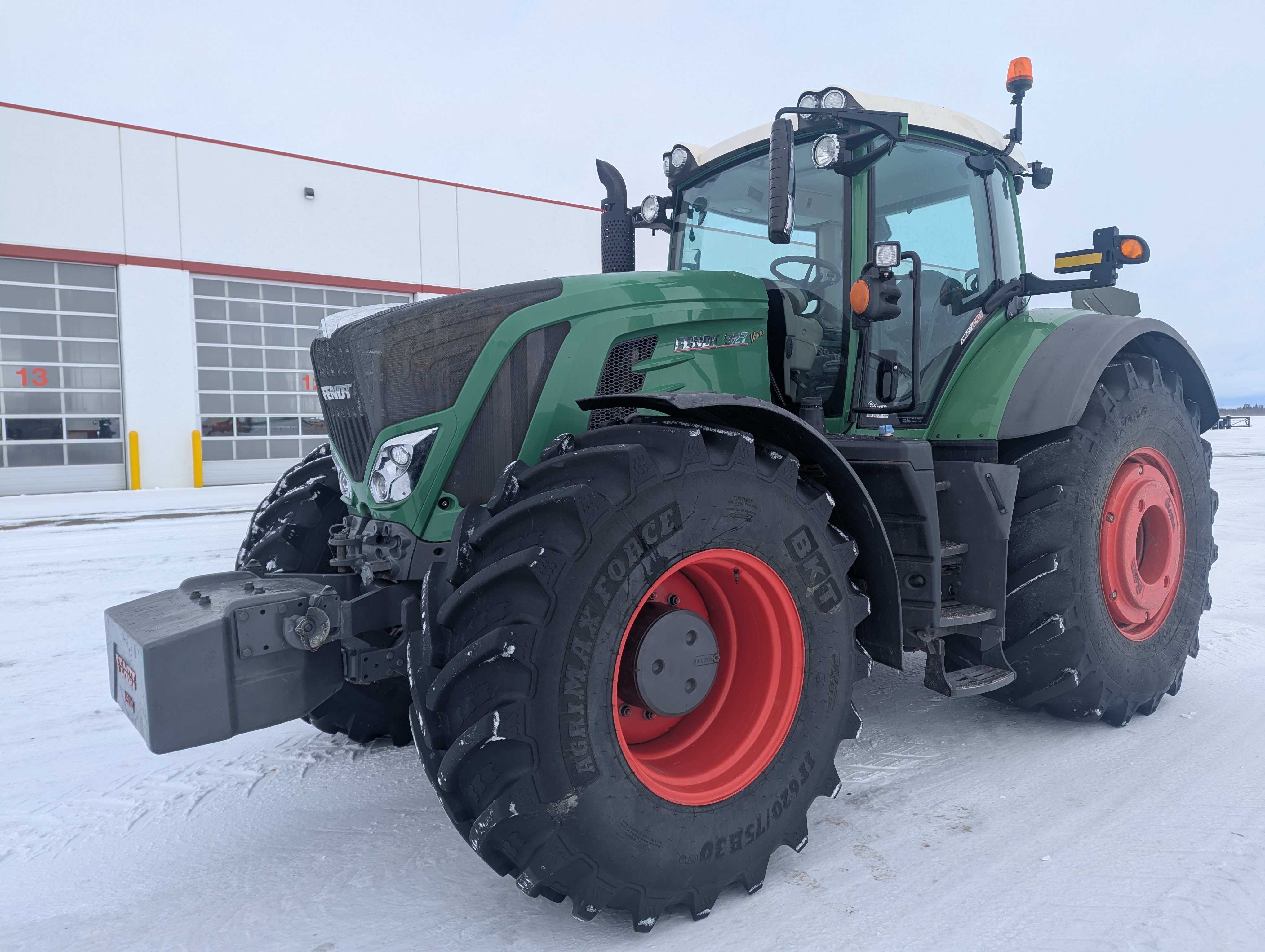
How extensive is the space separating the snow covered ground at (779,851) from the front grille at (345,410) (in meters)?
1.15

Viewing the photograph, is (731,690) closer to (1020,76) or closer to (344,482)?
(344,482)

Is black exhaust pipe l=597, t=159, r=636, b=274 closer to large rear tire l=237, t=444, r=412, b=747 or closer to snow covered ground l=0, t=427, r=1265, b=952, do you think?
large rear tire l=237, t=444, r=412, b=747

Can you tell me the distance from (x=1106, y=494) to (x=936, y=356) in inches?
33.7

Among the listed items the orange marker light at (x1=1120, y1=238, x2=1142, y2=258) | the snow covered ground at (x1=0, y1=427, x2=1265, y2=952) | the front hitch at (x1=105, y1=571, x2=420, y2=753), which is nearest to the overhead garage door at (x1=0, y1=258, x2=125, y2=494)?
the snow covered ground at (x1=0, y1=427, x2=1265, y2=952)

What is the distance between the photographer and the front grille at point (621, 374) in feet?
8.84

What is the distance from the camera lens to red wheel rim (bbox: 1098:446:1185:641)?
3457 mm

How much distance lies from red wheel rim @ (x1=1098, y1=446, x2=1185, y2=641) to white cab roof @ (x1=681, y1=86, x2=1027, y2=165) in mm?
1480

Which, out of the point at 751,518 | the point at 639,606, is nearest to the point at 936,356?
the point at 751,518

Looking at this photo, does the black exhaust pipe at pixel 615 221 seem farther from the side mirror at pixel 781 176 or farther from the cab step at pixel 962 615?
the cab step at pixel 962 615

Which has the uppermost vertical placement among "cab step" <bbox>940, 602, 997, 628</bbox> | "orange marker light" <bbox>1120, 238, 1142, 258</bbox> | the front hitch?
"orange marker light" <bbox>1120, 238, 1142, 258</bbox>

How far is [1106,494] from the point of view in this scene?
3.40 m

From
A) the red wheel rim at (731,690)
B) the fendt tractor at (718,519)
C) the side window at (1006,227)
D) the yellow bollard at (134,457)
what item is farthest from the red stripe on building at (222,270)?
the red wheel rim at (731,690)

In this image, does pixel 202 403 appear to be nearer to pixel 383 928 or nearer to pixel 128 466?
pixel 128 466

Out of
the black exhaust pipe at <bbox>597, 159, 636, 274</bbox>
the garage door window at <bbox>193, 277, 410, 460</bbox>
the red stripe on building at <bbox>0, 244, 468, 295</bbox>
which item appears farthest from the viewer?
the garage door window at <bbox>193, 277, 410, 460</bbox>
